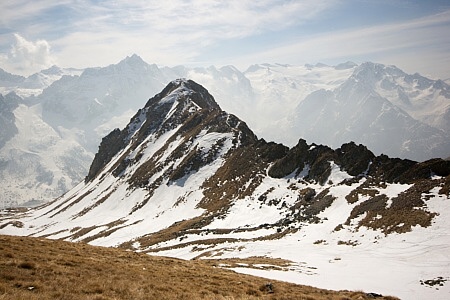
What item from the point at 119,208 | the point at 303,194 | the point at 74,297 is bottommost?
the point at 119,208

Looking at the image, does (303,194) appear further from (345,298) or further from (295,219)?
(345,298)

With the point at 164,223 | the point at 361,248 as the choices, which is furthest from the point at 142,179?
Result: the point at 361,248

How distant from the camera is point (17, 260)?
19.4 meters

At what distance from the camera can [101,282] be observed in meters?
17.7

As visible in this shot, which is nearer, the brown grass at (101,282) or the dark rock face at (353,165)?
the brown grass at (101,282)

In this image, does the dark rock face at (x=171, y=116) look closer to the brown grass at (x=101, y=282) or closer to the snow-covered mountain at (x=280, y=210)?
the snow-covered mountain at (x=280, y=210)

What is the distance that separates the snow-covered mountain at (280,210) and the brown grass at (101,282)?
38.8 ft

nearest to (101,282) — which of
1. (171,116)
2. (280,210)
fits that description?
(280,210)

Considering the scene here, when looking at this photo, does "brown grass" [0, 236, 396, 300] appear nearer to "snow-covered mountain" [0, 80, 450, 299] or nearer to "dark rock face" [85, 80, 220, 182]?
"snow-covered mountain" [0, 80, 450, 299]

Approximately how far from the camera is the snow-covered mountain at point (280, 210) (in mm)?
38219

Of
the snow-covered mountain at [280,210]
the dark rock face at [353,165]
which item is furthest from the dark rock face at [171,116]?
the dark rock face at [353,165]

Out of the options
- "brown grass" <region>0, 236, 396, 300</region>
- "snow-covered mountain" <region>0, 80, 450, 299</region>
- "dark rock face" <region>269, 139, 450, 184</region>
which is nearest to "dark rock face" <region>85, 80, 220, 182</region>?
"snow-covered mountain" <region>0, 80, 450, 299</region>

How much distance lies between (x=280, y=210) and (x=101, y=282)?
2274 inches

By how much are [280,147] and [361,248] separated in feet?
184
